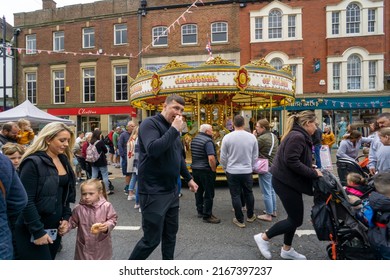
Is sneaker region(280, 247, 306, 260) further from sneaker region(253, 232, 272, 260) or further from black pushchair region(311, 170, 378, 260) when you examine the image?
black pushchair region(311, 170, 378, 260)

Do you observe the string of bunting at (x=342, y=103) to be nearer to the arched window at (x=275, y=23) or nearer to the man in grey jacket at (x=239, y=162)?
the arched window at (x=275, y=23)

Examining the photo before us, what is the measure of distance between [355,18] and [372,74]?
10.9 ft

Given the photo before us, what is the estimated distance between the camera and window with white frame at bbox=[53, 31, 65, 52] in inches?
762

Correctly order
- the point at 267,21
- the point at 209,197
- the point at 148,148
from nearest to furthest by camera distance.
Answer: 1. the point at 148,148
2. the point at 209,197
3. the point at 267,21

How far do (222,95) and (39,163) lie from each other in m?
7.60

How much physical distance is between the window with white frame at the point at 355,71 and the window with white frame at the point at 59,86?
1754cm

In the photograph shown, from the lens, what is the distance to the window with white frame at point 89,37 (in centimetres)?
1880

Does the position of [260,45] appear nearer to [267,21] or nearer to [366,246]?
[267,21]

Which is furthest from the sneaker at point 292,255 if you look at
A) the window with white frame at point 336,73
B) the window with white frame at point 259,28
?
the window with white frame at point 259,28

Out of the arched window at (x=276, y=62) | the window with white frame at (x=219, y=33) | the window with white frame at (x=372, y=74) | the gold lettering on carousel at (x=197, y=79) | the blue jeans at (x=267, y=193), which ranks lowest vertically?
the blue jeans at (x=267, y=193)

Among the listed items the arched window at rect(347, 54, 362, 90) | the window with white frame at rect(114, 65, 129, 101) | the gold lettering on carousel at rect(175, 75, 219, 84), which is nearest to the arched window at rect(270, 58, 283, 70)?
the arched window at rect(347, 54, 362, 90)

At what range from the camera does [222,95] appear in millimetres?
9109

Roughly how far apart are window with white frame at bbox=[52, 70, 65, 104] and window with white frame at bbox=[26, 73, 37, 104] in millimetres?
1700
